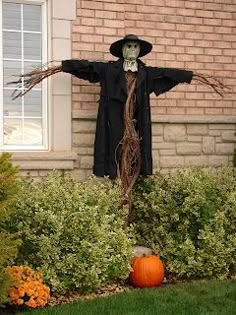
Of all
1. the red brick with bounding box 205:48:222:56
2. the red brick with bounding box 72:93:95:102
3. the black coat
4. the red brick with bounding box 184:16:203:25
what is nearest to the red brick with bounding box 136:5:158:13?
the red brick with bounding box 184:16:203:25

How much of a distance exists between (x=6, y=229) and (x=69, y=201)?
0.67m

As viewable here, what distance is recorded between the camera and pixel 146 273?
5.98 metres

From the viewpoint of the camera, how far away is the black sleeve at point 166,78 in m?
6.91

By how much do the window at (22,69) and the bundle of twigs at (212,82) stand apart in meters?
1.93

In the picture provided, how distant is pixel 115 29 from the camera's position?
7.35 meters

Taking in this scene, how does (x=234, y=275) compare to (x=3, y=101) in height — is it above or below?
below

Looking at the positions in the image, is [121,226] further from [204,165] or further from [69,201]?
[204,165]

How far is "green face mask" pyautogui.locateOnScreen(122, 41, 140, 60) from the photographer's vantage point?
6.77 meters

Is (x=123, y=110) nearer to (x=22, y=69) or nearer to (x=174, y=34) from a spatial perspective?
(x=22, y=69)

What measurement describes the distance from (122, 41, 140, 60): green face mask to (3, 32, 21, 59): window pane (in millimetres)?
1300

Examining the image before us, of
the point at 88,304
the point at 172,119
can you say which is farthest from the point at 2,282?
the point at 172,119

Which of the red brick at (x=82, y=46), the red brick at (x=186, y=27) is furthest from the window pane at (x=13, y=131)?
the red brick at (x=186, y=27)

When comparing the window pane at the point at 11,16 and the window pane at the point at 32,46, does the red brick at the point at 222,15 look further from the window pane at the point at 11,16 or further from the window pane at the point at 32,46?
the window pane at the point at 11,16

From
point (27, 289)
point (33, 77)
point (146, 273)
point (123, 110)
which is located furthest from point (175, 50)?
point (27, 289)
